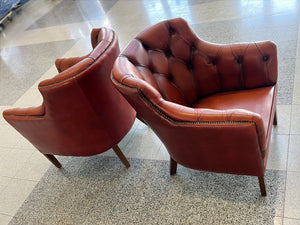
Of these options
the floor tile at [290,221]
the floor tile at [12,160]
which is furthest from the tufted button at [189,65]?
the floor tile at [12,160]

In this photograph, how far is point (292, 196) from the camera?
1.55m

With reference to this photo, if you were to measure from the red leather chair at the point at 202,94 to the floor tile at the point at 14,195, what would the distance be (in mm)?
1139

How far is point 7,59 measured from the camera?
14.5ft

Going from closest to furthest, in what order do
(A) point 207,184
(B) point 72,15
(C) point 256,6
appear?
1. (A) point 207,184
2. (C) point 256,6
3. (B) point 72,15

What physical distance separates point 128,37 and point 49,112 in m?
2.31

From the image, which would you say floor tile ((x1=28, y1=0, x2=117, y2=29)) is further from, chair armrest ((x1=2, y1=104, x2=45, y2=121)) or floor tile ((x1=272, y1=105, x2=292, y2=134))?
floor tile ((x1=272, y1=105, x2=292, y2=134))

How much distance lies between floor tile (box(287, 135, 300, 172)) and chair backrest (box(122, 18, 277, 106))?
0.43m

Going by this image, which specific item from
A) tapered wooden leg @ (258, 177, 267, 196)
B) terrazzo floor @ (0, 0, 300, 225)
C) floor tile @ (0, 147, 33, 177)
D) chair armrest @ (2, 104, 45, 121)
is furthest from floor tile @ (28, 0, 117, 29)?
tapered wooden leg @ (258, 177, 267, 196)

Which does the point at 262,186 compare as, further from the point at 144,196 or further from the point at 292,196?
the point at 144,196

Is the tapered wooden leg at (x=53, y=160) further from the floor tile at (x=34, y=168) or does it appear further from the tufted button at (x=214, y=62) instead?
the tufted button at (x=214, y=62)

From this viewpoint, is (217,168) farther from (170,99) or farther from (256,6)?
(256,6)

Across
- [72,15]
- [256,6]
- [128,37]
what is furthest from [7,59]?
[256,6]

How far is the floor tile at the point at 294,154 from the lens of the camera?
5.51ft

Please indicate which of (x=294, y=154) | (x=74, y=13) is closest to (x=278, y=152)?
(x=294, y=154)
